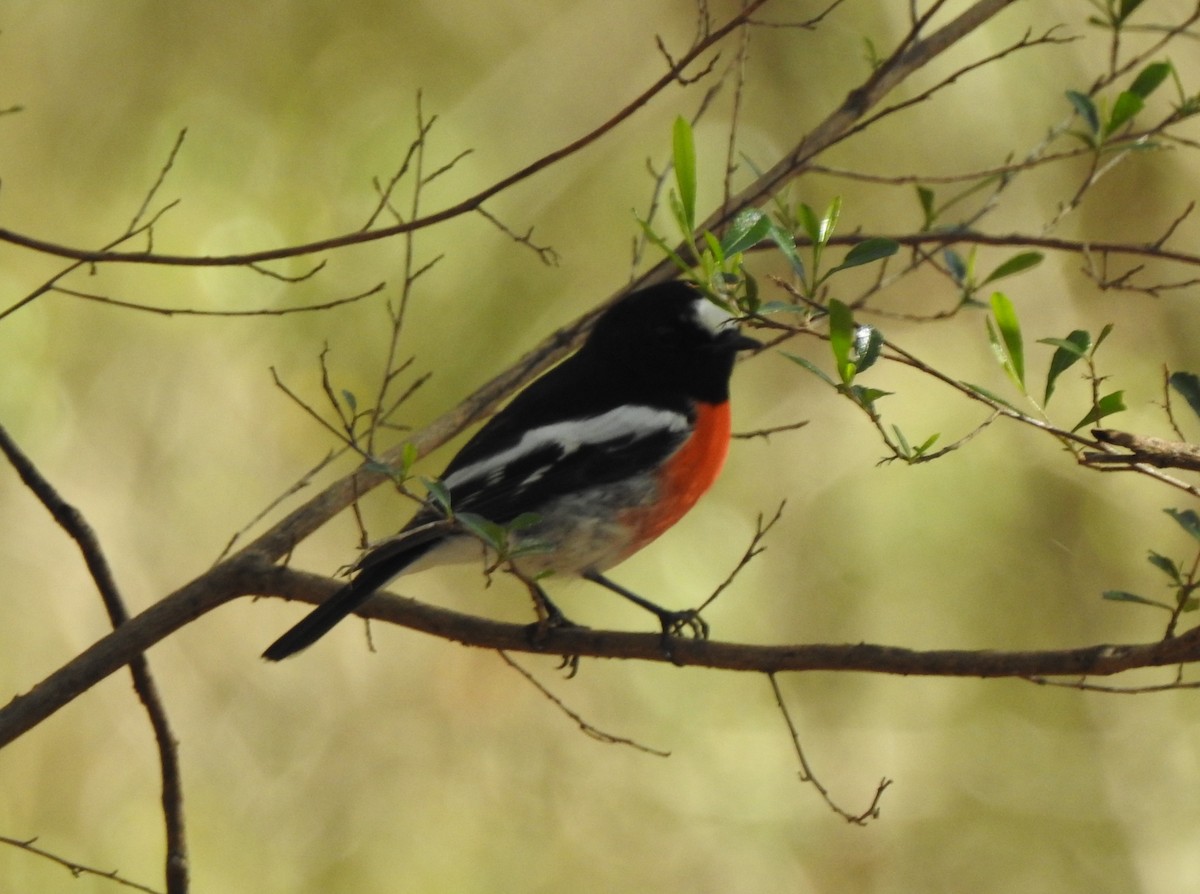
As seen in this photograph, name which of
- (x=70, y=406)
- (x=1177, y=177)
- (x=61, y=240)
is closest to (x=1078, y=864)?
(x=1177, y=177)

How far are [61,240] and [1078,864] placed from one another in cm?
463

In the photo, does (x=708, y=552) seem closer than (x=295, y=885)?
No

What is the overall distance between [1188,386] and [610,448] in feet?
5.49

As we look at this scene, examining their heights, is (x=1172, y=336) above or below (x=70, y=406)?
below

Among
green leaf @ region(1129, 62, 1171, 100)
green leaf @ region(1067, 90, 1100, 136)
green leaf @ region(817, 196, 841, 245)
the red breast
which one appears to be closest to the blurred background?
the red breast

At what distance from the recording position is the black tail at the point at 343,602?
9.62 feet

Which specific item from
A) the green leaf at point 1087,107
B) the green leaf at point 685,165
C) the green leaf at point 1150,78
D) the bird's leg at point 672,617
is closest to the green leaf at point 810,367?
the green leaf at point 685,165

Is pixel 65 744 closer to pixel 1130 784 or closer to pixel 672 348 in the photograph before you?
pixel 672 348

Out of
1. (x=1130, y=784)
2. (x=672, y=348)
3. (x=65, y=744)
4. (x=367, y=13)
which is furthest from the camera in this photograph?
(x=367, y=13)

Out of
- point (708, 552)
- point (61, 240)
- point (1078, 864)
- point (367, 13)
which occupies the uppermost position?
point (367, 13)

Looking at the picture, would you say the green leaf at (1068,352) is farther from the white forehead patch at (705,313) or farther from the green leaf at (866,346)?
the white forehead patch at (705,313)

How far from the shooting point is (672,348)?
381 cm

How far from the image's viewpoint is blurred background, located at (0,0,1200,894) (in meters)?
5.11

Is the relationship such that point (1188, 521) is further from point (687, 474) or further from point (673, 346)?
point (673, 346)
